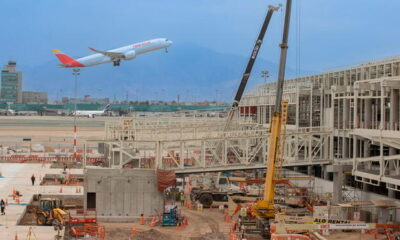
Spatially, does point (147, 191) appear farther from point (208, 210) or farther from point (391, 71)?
point (391, 71)

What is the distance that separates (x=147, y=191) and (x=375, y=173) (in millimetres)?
13127

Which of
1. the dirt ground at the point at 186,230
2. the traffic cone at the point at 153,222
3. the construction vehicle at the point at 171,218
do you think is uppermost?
the construction vehicle at the point at 171,218

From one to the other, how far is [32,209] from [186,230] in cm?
1126

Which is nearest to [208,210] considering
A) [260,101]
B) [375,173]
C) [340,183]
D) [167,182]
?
[167,182]

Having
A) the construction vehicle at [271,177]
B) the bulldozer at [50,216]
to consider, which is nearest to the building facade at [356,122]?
the construction vehicle at [271,177]

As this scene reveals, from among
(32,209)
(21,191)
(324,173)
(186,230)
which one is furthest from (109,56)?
(186,230)

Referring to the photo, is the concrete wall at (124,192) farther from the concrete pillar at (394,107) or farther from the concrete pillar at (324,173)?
the concrete pillar at (394,107)

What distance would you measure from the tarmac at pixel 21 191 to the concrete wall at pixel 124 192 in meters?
4.56

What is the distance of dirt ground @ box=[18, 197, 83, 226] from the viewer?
3749cm

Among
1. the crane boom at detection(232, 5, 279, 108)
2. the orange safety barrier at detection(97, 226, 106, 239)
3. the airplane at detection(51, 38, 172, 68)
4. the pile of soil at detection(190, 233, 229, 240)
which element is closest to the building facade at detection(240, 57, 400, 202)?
the crane boom at detection(232, 5, 279, 108)

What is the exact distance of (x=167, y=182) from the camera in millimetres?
39469

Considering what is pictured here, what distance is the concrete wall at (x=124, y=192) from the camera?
39.4 m

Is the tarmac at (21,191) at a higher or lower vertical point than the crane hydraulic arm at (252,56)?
lower

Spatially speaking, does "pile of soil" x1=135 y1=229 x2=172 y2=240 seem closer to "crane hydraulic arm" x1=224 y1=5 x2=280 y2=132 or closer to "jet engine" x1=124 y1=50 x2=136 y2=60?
"crane hydraulic arm" x1=224 y1=5 x2=280 y2=132
